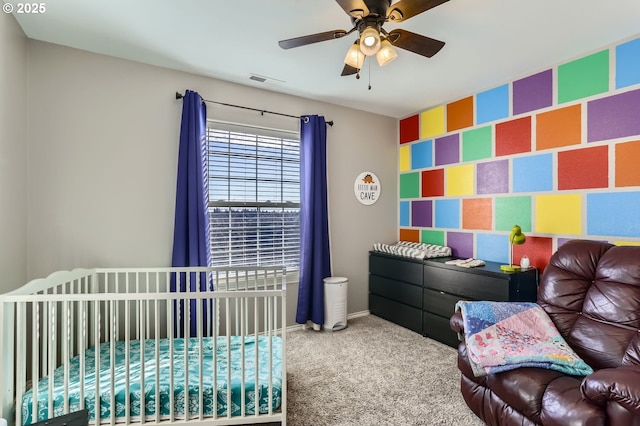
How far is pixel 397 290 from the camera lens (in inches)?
143

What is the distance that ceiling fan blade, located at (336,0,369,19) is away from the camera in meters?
1.55

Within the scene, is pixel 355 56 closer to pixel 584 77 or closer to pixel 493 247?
pixel 584 77

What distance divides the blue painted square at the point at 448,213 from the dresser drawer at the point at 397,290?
2.64 ft

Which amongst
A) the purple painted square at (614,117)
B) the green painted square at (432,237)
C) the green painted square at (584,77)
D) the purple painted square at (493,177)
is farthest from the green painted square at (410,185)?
the purple painted square at (614,117)

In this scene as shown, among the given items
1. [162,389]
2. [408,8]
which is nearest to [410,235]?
[408,8]

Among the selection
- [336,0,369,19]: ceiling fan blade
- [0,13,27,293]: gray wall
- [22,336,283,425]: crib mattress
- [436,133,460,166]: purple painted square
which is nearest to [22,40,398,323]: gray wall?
[0,13,27,293]: gray wall

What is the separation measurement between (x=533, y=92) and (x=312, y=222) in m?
2.36

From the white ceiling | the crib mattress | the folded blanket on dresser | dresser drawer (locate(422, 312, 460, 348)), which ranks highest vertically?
the white ceiling

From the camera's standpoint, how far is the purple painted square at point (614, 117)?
232 centimetres

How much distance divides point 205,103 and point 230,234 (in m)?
1.25

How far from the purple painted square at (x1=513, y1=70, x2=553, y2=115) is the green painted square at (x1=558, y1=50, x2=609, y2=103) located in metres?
0.09

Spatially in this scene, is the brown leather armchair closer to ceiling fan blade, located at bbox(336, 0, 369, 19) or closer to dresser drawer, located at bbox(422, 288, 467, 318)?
dresser drawer, located at bbox(422, 288, 467, 318)

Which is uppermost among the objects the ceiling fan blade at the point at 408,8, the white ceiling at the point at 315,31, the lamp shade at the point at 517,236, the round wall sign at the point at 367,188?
the white ceiling at the point at 315,31

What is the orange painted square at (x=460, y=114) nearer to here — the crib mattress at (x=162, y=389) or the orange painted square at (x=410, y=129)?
the orange painted square at (x=410, y=129)
